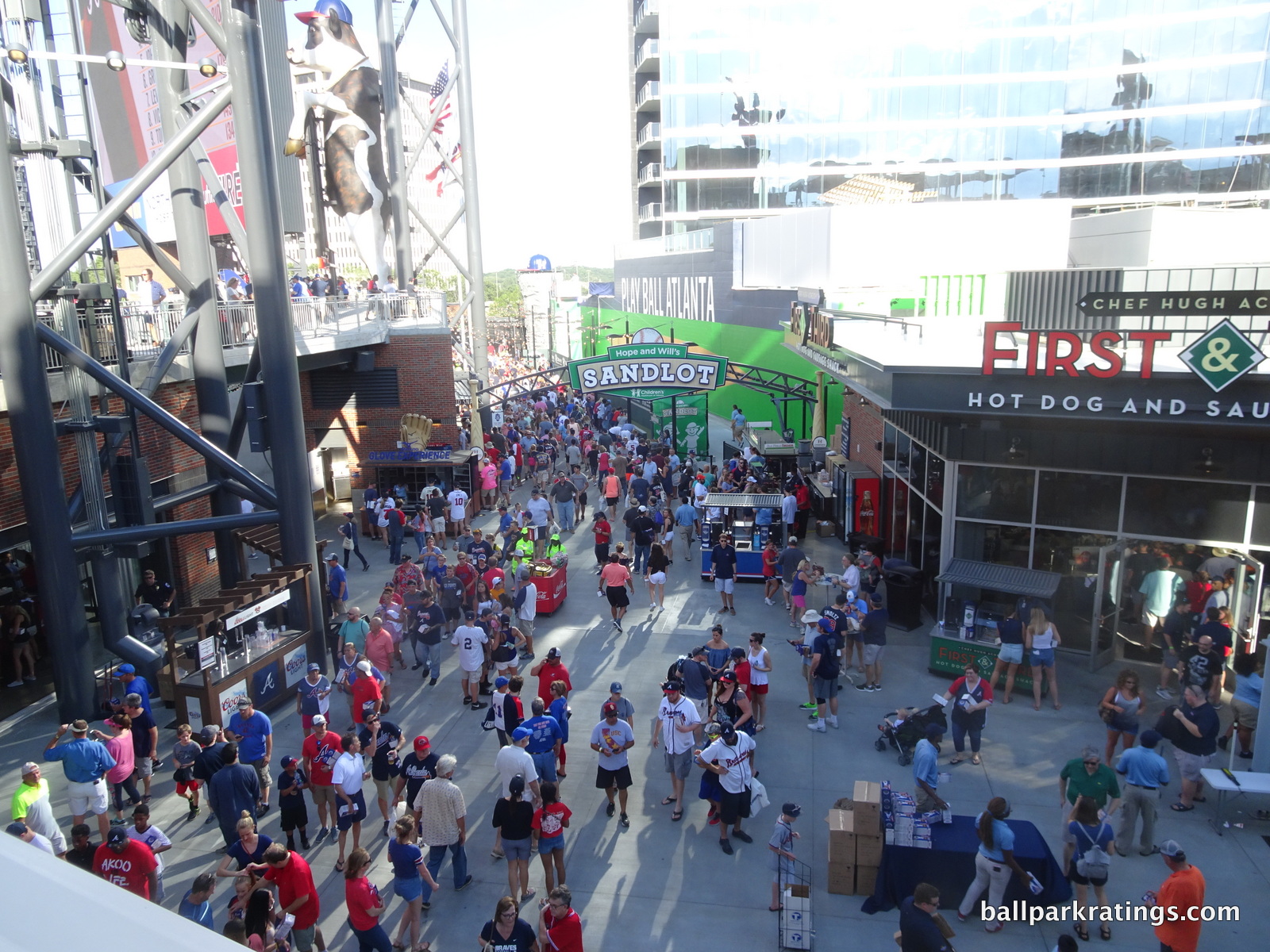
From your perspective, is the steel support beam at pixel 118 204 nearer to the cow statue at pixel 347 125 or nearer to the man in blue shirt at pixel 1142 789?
the cow statue at pixel 347 125

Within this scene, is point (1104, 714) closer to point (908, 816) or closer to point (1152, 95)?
point (908, 816)

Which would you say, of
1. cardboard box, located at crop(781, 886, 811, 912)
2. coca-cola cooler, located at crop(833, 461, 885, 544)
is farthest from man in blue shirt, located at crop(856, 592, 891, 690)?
coca-cola cooler, located at crop(833, 461, 885, 544)

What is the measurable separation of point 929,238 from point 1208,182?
34.6 m

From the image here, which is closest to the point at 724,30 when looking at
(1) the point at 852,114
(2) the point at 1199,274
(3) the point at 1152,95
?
(1) the point at 852,114

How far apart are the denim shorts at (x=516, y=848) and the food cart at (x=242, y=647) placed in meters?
4.80

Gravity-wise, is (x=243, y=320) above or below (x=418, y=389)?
above

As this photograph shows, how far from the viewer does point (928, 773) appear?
8.55 metres

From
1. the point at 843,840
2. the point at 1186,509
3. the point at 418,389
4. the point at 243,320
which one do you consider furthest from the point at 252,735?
the point at 418,389

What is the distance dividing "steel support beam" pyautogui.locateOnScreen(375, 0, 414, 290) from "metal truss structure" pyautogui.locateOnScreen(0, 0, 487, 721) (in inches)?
379

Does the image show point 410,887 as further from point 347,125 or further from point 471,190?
point 471,190

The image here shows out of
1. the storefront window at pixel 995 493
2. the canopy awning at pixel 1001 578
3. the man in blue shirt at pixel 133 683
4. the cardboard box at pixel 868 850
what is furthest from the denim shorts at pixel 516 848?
the storefront window at pixel 995 493

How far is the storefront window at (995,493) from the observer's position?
13570 millimetres

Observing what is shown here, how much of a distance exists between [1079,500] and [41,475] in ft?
47.5

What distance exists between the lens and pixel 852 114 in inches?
2069
